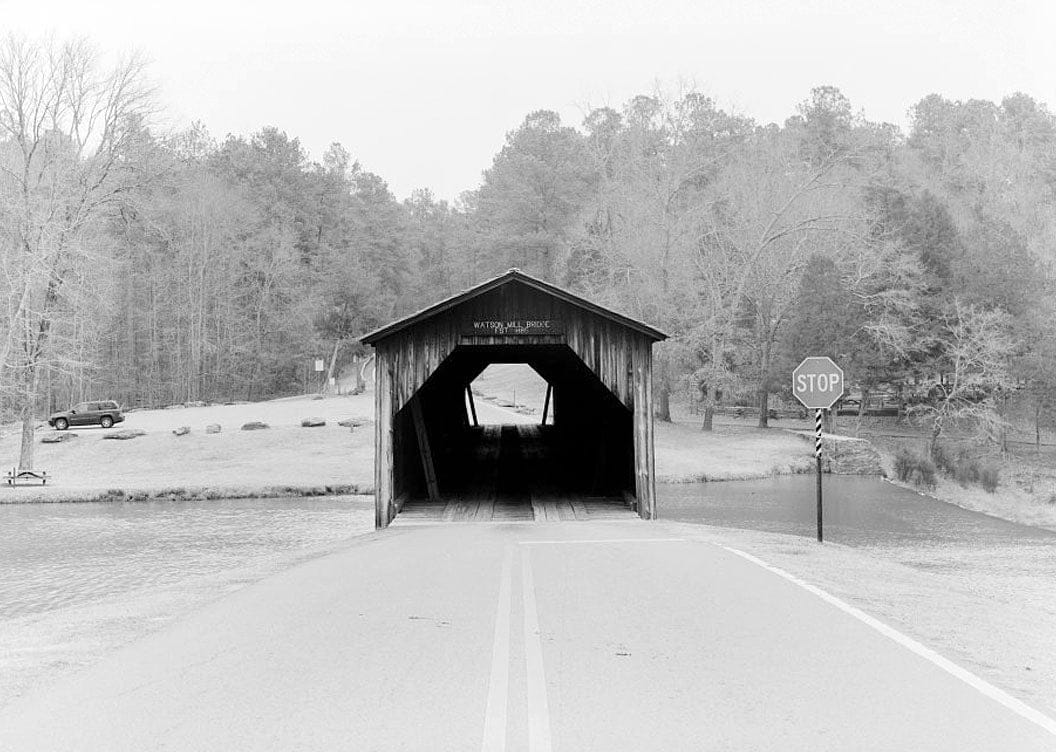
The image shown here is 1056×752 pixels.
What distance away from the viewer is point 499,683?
5.72m

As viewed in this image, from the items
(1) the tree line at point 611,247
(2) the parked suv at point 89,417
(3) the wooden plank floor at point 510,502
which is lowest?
(3) the wooden plank floor at point 510,502

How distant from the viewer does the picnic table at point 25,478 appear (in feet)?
104

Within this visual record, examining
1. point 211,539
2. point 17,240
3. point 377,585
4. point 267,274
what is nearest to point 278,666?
point 377,585

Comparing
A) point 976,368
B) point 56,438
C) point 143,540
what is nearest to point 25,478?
point 56,438

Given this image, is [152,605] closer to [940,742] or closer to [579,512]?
[940,742]

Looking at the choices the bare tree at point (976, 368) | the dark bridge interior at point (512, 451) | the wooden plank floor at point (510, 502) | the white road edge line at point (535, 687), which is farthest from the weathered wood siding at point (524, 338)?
the bare tree at point (976, 368)

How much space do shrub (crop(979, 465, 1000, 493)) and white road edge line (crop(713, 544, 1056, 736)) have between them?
91.6 ft

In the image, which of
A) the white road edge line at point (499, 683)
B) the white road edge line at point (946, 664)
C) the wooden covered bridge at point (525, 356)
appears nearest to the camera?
the white road edge line at point (499, 683)

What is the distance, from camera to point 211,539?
66.5 ft

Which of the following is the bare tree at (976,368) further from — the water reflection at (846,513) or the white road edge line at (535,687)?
the white road edge line at (535,687)

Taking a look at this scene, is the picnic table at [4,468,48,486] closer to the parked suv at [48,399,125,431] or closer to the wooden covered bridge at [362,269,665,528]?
the parked suv at [48,399,125,431]

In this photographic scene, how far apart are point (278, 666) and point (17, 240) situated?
109ft

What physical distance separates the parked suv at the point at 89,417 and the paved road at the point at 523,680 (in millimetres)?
38505

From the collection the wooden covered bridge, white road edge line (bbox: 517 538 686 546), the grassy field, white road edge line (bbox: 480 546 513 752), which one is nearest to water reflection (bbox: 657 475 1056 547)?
the wooden covered bridge
